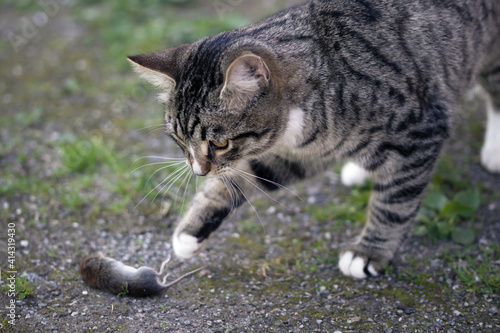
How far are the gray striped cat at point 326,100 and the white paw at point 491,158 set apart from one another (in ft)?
2.90

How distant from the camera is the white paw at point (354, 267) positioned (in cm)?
284

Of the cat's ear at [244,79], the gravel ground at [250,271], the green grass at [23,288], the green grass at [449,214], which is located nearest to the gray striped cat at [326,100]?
the cat's ear at [244,79]

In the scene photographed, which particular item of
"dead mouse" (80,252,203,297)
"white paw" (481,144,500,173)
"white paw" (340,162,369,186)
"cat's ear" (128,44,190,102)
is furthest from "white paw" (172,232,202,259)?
"white paw" (481,144,500,173)

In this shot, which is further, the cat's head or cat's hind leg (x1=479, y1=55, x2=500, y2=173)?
cat's hind leg (x1=479, y1=55, x2=500, y2=173)

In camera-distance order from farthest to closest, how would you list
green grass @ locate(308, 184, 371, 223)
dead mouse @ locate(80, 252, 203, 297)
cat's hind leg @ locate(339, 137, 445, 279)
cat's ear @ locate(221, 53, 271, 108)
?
green grass @ locate(308, 184, 371, 223)
cat's hind leg @ locate(339, 137, 445, 279)
dead mouse @ locate(80, 252, 203, 297)
cat's ear @ locate(221, 53, 271, 108)

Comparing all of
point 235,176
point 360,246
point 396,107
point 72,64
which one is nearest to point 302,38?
A: point 396,107

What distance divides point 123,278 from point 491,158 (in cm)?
269

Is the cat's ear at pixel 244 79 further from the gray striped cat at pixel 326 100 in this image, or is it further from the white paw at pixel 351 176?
the white paw at pixel 351 176

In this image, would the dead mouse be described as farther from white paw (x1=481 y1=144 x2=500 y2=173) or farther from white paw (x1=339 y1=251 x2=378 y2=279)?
white paw (x1=481 y1=144 x2=500 y2=173)

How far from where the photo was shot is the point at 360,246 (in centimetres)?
296

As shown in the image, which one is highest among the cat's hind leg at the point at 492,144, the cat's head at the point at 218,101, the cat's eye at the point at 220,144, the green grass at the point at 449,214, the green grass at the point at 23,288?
the cat's head at the point at 218,101

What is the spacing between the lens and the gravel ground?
249 cm

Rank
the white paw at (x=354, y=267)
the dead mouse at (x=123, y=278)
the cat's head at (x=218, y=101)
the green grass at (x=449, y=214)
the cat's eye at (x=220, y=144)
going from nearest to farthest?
the cat's head at (x=218, y=101) → the cat's eye at (x=220, y=144) → the dead mouse at (x=123, y=278) → the white paw at (x=354, y=267) → the green grass at (x=449, y=214)

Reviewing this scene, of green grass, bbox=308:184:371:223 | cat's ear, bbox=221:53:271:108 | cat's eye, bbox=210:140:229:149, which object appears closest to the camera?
cat's ear, bbox=221:53:271:108
